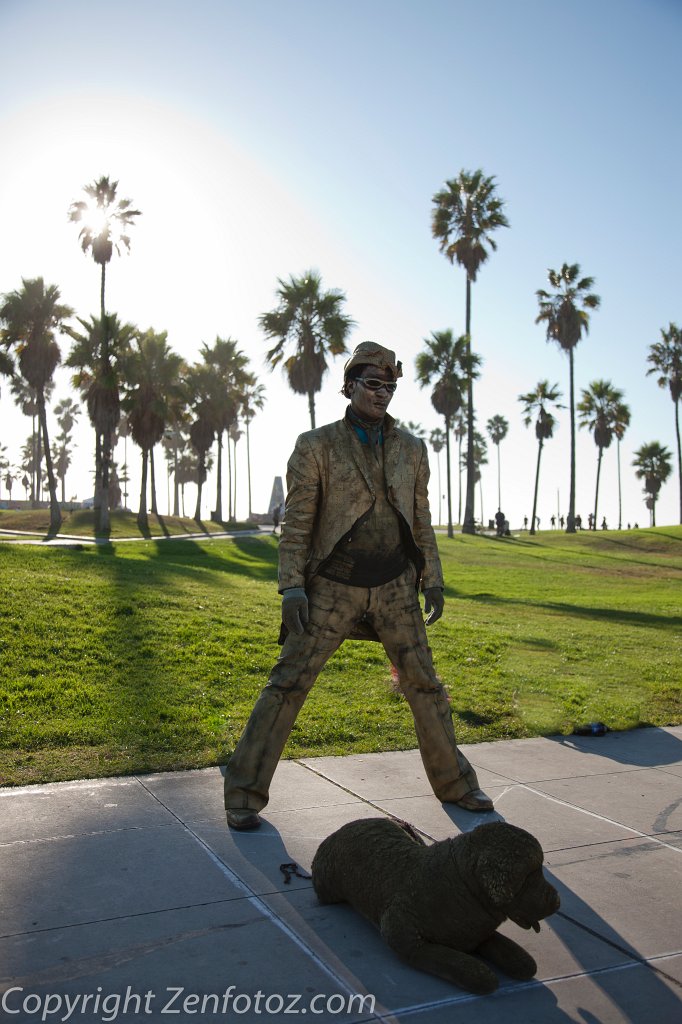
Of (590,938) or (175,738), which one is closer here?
(590,938)

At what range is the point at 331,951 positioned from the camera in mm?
2715

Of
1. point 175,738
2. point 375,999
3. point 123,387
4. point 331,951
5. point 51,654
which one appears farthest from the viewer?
point 123,387

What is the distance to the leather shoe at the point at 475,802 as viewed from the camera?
410 cm

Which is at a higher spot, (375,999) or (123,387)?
(123,387)

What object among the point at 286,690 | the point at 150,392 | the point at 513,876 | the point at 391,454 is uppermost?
the point at 150,392

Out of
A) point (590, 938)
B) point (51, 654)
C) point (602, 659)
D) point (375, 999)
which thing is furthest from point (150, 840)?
point (602, 659)

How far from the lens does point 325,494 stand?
4.09 meters

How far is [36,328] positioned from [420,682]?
36.3m

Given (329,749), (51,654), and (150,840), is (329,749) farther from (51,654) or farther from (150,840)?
(51,654)

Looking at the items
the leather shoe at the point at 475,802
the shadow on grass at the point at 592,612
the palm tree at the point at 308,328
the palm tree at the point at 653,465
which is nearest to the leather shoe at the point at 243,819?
the leather shoe at the point at 475,802

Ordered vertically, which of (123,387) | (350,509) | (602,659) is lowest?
(602,659)

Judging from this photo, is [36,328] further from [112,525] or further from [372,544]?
[372,544]

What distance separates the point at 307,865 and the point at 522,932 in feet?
2.93

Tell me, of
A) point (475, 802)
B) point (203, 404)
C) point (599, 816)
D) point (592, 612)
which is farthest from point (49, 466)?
point (599, 816)
